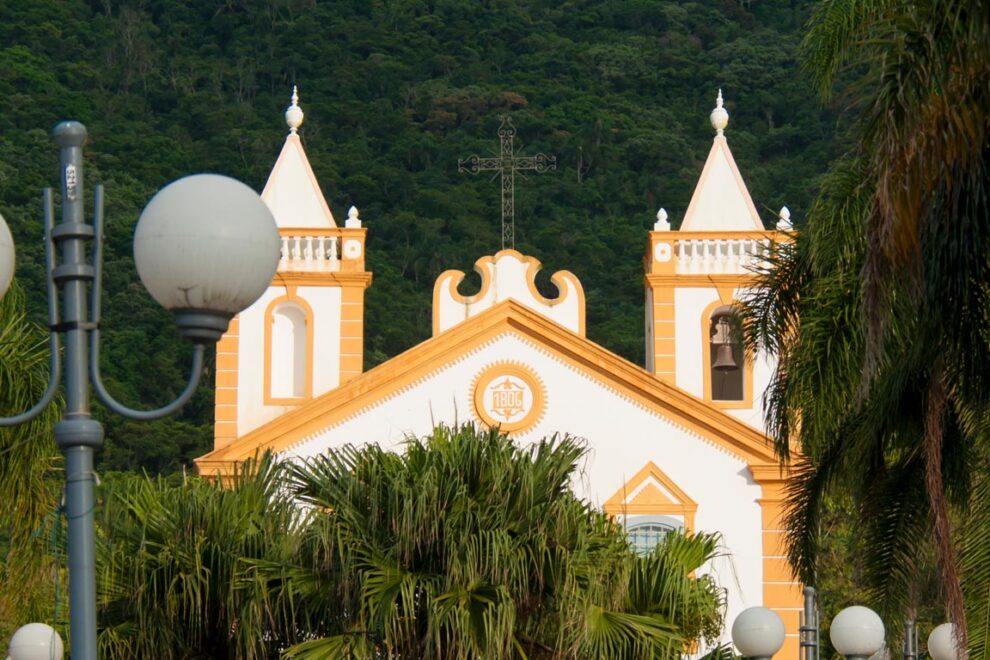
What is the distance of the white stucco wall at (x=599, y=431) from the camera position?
33.6m

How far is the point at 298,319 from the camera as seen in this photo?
36938 millimetres

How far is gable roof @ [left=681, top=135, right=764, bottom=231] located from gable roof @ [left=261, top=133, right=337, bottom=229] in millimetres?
5999

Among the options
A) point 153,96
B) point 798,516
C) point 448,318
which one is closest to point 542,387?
point 448,318

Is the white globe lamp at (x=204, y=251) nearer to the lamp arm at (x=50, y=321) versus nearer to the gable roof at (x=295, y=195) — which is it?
the lamp arm at (x=50, y=321)

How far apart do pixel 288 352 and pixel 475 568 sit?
22003mm

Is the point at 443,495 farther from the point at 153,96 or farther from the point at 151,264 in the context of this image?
the point at 153,96

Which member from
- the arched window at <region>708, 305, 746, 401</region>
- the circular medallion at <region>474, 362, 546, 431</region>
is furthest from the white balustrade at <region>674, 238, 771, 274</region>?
the circular medallion at <region>474, 362, 546, 431</region>

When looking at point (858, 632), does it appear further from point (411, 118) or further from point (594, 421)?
point (411, 118)

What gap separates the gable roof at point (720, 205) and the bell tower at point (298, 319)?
5.53 metres

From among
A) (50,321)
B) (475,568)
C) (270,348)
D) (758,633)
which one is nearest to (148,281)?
(50,321)

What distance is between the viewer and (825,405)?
54.9 feet

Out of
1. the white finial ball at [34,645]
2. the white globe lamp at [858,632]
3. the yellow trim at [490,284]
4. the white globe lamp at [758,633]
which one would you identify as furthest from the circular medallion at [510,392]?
the white finial ball at [34,645]

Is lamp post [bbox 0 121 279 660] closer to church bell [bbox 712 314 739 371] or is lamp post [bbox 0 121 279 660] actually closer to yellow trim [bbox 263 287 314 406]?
church bell [bbox 712 314 739 371]

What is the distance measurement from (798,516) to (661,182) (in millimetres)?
54485
